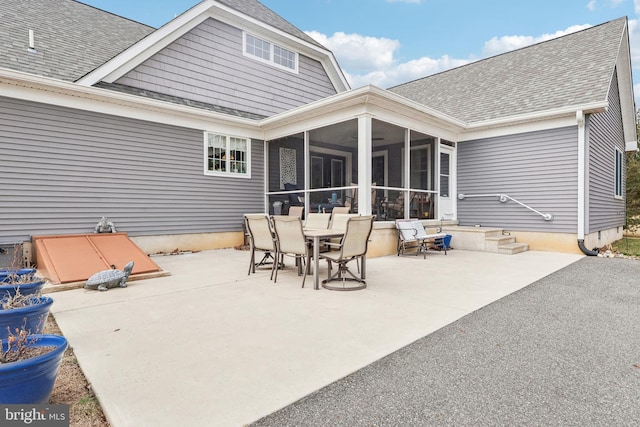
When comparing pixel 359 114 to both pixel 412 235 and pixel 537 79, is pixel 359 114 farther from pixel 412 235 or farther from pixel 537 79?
pixel 537 79

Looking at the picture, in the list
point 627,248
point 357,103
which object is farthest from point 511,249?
point 357,103

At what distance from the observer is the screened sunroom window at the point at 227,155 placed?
817 cm

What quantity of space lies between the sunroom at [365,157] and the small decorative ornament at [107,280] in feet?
14.1

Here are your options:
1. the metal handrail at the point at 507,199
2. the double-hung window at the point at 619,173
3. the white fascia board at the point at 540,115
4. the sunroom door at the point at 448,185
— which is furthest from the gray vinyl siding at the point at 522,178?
the double-hung window at the point at 619,173

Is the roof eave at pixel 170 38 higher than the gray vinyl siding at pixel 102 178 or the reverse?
higher

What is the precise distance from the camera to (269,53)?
989 centimetres

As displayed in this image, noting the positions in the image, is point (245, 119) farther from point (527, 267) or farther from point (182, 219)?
point (527, 267)

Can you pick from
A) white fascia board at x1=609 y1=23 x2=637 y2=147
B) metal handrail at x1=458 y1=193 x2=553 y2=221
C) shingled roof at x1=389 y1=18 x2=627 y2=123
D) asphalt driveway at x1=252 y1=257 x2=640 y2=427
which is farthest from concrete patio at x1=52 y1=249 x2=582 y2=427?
white fascia board at x1=609 y1=23 x2=637 y2=147

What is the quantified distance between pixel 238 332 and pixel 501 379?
198 cm

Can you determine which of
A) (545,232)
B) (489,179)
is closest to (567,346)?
(545,232)

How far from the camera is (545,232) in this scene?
8008 millimetres

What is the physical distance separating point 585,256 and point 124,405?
8.71 meters

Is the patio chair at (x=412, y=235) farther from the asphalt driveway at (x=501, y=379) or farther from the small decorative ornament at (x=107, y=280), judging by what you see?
the small decorative ornament at (x=107, y=280)

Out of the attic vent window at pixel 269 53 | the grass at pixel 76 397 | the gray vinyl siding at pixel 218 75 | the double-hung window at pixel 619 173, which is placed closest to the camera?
the grass at pixel 76 397
